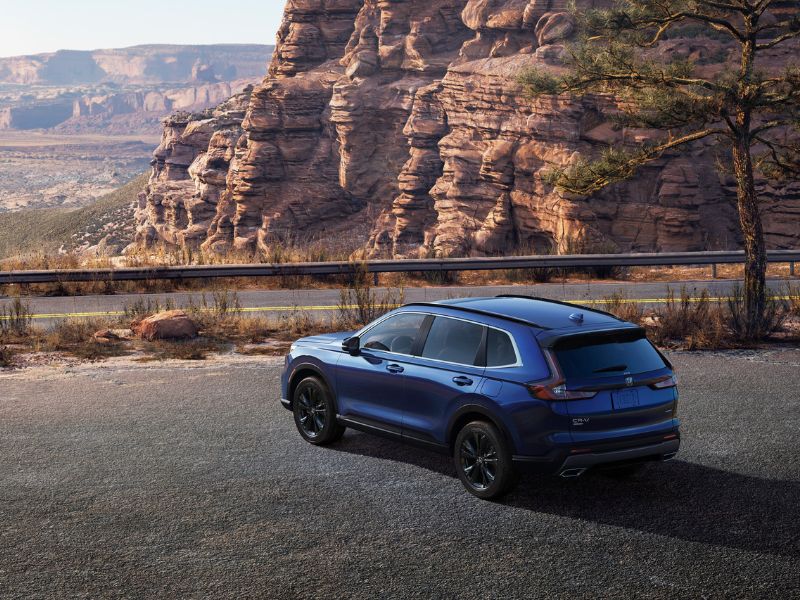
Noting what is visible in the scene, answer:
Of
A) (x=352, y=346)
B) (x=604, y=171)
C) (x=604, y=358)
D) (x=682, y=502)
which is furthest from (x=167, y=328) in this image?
Result: (x=682, y=502)

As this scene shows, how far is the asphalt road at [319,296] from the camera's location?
19.8 metres

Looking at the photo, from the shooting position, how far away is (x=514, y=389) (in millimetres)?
7797

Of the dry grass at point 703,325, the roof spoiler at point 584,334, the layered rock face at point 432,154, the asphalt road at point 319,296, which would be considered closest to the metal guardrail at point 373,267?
the asphalt road at point 319,296

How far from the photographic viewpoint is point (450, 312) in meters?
8.76

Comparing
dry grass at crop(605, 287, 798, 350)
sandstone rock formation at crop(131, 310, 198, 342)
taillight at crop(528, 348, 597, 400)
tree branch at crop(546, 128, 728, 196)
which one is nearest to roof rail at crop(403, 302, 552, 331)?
taillight at crop(528, 348, 597, 400)

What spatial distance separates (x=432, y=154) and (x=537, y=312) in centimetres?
4369

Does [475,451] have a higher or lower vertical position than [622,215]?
lower

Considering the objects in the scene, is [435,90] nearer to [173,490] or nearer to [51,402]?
[51,402]

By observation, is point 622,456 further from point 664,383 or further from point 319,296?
point 319,296

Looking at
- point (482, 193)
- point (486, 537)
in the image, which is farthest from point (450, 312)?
point (482, 193)

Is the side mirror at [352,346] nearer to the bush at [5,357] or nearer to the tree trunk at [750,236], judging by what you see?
the bush at [5,357]

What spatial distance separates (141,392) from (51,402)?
111cm

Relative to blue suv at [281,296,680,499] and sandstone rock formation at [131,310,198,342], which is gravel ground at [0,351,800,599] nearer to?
blue suv at [281,296,680,499]

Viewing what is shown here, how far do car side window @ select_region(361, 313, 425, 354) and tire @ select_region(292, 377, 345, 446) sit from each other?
757 millimetres
